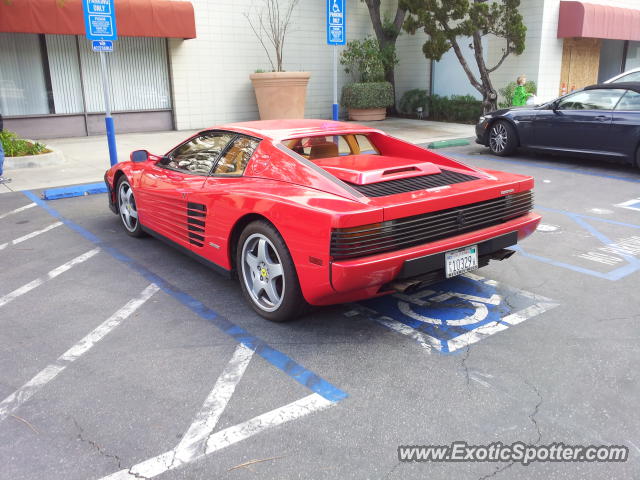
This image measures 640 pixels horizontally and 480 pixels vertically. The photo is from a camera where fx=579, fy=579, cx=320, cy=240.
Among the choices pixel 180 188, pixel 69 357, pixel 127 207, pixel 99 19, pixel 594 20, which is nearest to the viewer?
pixel 69 357

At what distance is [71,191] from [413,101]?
1380cm

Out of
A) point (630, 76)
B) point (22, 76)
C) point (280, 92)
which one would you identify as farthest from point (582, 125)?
point (22, 76)

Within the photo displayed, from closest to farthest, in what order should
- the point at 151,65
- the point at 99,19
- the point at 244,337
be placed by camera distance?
the point at 244,337
the point at 99,19
the point at 151,65

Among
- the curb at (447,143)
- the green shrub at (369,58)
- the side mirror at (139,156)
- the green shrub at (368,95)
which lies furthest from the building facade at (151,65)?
the side mirror at (139,156)

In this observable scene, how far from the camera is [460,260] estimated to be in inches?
155

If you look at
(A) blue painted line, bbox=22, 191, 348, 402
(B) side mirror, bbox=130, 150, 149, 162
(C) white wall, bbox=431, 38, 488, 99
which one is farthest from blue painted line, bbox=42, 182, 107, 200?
(C) white wall, bbox=431, 38, 488, 99

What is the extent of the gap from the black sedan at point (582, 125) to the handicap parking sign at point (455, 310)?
6.41 m

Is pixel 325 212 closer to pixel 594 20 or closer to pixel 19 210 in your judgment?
pixel 19 210

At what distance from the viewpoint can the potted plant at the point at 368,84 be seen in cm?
1786

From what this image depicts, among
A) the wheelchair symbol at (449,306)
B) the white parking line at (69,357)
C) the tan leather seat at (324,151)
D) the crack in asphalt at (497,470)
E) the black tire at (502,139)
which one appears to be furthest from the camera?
the black tire at (502,139)

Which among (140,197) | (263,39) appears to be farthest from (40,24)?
(140,197)

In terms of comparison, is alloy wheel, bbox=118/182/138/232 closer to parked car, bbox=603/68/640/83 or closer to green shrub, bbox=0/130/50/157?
green shrub, bbox=0/130/50/157

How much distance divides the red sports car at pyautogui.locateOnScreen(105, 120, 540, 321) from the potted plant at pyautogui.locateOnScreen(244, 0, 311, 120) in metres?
11.2

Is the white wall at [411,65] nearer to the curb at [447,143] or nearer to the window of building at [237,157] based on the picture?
the curb at [447,143]
